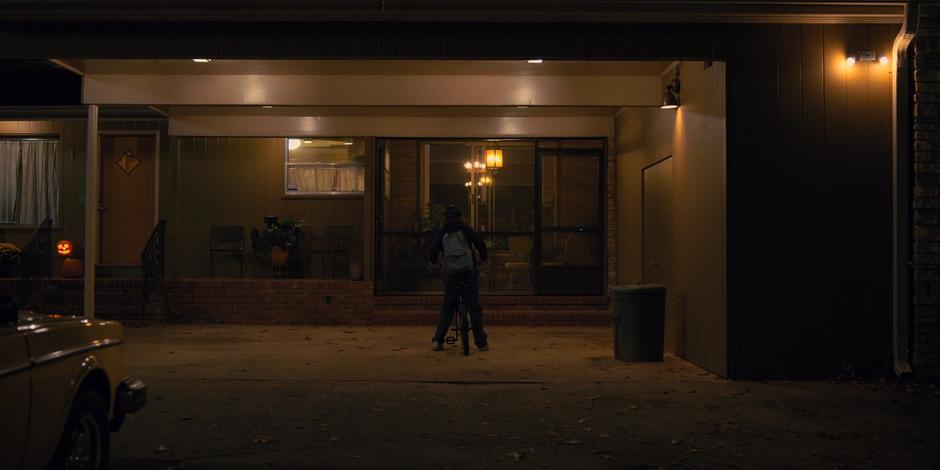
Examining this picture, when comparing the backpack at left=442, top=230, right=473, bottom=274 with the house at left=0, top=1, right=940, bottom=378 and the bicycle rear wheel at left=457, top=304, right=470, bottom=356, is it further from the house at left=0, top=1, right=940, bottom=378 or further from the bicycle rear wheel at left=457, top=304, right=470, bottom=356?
the house at left=0, top=1, right=940, bottom=378

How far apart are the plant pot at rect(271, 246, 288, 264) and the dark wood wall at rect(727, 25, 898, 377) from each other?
8.27 m

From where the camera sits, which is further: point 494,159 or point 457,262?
point 494,159

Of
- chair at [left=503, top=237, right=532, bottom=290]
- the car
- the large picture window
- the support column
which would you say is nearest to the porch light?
the large picture window

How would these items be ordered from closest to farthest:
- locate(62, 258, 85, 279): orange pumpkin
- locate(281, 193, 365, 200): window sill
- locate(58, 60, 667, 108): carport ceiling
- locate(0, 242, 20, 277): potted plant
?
locate(58, 60, 667, 108): carport ceiling → locate(0, 242, 20, 277): potted plant → locate(62, 258, 85, 279): orange pumpkin → locate(281, 193, 365, 200): window sill

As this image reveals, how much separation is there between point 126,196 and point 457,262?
7.89m

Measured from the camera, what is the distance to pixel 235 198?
53.0ft

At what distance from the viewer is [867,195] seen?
9.59m

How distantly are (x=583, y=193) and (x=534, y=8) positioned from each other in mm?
7055

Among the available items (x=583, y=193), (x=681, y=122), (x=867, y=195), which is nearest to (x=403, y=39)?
(x=681, y=122)

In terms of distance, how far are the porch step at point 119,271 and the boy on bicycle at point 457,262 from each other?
278 inches

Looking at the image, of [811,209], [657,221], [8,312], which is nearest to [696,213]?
[811,209]

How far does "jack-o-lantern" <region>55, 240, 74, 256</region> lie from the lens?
15562 mm

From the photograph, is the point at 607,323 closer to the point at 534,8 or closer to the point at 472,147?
the point at 472,147

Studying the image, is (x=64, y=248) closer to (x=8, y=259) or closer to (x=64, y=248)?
(x=64, y=248)
